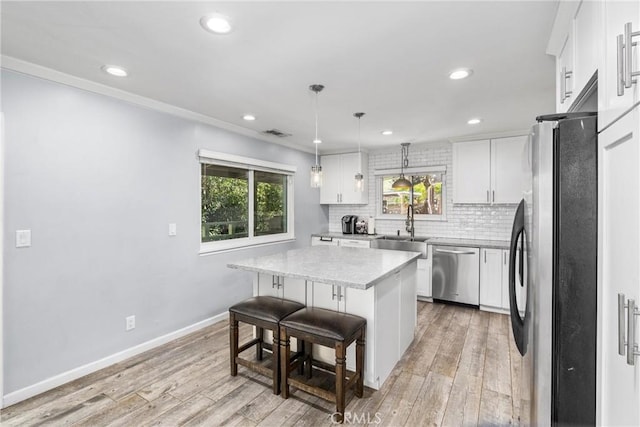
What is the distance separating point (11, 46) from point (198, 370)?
2.67 meters

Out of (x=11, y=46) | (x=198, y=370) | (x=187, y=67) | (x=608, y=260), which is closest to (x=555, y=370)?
(x=608, y=260)

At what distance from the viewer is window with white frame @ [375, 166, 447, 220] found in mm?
4988

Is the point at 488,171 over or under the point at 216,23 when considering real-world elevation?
under

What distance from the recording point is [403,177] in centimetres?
507

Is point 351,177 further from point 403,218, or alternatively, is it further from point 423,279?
point 423,279

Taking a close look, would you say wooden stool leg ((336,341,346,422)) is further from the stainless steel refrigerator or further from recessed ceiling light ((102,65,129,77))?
recessed ceiling light ((102,65,129,77))

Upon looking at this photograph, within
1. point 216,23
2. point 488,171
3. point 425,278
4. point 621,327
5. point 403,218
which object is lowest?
point 425,278

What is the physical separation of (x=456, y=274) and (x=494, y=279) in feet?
1.50

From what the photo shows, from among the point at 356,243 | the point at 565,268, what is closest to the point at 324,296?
the point at 565,268

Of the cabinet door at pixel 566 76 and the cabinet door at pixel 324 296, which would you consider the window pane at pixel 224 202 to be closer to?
the cabinet door at pixel 324 296

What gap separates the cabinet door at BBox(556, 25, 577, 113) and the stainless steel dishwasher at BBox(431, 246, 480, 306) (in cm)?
276

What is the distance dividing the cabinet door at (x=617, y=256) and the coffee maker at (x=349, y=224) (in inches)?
179

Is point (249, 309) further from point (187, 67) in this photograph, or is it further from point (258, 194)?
point (258, 194)

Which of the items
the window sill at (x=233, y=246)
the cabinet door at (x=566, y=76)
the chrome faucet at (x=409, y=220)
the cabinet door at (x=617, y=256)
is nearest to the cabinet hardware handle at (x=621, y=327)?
the cabinet door at (x=617, y=256)
